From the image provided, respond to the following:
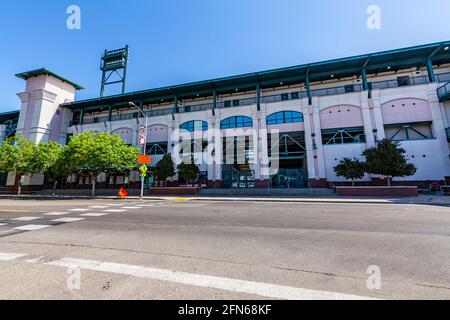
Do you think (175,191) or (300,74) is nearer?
(175,191)

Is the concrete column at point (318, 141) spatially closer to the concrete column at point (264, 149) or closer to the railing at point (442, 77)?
the concrete column at point (264, 149)

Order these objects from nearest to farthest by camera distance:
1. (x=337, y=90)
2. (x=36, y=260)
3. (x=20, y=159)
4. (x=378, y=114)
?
(x=36, y=260) < (x=378, y=114) < (x=20, y=159) < (x=337, y=90)

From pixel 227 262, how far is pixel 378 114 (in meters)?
28.3

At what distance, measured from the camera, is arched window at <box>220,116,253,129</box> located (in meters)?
28.7

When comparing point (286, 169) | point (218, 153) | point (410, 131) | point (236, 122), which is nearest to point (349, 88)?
point (410, 131)

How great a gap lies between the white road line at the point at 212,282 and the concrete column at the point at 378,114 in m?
27.0

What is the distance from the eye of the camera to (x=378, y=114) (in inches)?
941

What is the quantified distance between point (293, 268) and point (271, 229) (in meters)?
3.09

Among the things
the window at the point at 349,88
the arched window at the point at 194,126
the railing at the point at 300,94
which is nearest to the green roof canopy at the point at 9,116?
the railing at the point at 300,94

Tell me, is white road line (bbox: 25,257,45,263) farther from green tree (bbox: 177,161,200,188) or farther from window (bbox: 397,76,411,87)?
window (bbox: 397,76,411,87)

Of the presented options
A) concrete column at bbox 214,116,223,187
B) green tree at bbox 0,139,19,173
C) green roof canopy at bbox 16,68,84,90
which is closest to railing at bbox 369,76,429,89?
concrete column at bbox 214,116,223,187

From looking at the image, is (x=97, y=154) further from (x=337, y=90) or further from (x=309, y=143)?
(x=337, y=90)

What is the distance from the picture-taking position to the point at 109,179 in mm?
32969

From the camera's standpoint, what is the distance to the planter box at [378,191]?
58.3 feet
